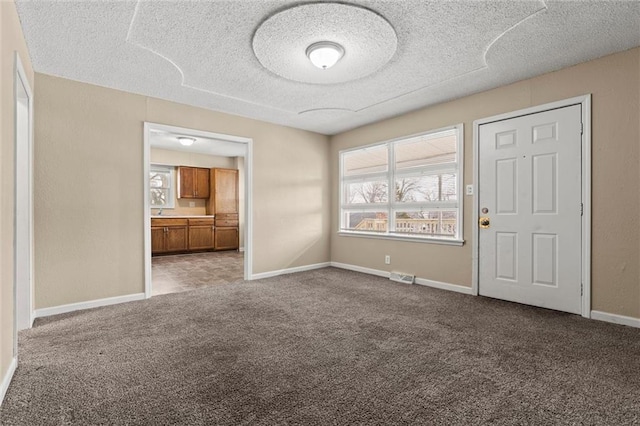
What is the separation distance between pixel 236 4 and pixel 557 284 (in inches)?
155

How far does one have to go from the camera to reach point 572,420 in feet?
5.24

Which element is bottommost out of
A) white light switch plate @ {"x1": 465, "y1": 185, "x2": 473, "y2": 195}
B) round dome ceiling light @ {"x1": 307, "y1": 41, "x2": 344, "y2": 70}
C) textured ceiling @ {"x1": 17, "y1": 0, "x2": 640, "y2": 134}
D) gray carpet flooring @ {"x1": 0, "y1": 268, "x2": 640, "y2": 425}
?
gray carpet flooring @ {"x1": 0, "y1": 268, "x2": 640, "y2": 425}

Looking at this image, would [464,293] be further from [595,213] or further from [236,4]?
[236,4]

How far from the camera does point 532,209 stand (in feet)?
11.5

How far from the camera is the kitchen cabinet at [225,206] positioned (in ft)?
27.6

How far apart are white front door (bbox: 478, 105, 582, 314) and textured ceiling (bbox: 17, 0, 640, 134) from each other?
2.06 feet

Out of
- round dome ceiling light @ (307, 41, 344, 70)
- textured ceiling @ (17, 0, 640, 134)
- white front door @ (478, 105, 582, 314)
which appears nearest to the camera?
textured ceiling @ (17, 0, 640, 134)

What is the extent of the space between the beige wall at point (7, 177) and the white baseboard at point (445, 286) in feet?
13.9

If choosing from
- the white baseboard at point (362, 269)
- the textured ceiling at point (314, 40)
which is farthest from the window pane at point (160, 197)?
the white baseboard at point (362, 269)

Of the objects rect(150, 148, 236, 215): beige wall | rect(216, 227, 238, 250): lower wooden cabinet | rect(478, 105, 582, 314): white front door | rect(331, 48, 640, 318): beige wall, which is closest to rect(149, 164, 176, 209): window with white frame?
rect(150, 148, 236, 215): beige wall

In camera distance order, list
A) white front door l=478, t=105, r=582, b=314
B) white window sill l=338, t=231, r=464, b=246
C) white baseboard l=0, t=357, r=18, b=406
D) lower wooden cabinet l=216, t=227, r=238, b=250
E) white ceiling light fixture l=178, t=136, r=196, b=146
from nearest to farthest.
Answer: white baseboard l=0, t=357, r=18, b=406, white front door l=478, t=105, r=582, b=314, white window sill l=338, t=231, r=464, b=246, white ceiling light fixture l=178, t=136, r=196, b=146, lower wooden cabinet l=216, t=227, r=238, b=250

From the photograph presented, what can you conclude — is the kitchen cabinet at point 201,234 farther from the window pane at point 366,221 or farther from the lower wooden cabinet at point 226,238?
the window pane at point 366,221

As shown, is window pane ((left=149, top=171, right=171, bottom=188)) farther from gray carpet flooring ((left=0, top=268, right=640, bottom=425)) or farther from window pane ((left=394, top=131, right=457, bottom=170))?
window pane ((left=394, top=131, right=457, bottom=170))

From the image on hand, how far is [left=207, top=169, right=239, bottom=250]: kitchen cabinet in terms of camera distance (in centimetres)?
840
